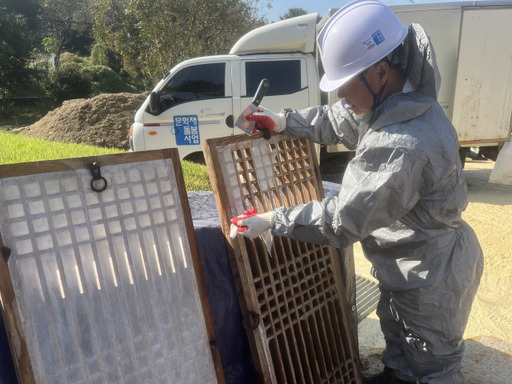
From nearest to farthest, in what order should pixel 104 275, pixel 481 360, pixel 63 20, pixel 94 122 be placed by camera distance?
pixel 104 275
pixel 481 360
pixel 94 122
pixel 63 20

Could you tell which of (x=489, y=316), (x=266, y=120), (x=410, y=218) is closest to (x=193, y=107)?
(x=266, y=120)

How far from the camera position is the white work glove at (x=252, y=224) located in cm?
162

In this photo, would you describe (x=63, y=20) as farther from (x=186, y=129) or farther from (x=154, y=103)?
(x=186, y=129)

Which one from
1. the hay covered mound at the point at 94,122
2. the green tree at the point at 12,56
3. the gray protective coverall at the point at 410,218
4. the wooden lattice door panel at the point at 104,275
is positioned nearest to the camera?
the wooden lattice door panel at the point at 104,275

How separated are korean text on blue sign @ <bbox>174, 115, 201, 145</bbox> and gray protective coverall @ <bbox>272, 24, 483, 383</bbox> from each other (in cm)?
415

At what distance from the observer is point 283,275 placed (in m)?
1.95

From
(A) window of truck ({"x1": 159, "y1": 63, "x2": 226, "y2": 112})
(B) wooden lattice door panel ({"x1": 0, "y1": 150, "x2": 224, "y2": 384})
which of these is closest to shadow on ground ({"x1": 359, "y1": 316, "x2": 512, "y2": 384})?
(B) wooden lattice door panel ({"x1": 0, "y1": 150, "x2": 224, "y2": 384})

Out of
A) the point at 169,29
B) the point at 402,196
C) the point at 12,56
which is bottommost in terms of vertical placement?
the point at 402,196

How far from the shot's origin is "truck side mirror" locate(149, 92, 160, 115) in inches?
232

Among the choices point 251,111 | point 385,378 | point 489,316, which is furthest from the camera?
point 489,316

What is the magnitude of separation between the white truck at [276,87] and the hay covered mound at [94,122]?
5345mm

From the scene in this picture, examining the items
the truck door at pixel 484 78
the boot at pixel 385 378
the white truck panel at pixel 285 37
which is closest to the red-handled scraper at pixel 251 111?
the boot at pixel 385 378

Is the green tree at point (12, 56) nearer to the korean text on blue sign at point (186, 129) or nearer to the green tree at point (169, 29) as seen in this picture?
the green tree at point (169, 29)

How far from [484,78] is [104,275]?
6.16 meters
